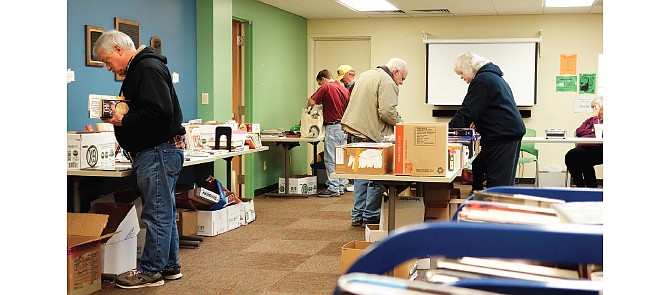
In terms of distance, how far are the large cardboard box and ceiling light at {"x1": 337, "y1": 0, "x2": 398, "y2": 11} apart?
5078 mm

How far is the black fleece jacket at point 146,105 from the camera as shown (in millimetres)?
4570

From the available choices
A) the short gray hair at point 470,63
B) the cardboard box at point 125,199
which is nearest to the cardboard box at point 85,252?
the cardboard box at point 125,199

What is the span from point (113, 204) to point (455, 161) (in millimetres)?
2248

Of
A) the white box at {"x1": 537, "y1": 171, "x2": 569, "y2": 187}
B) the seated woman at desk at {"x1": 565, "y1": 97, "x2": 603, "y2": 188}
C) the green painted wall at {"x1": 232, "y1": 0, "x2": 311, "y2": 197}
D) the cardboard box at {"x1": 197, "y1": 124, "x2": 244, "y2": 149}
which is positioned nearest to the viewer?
the cardboard box at {"x1": 197, "y1": 124, "x2": 244, "y2": 149}

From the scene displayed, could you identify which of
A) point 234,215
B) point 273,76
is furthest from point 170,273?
point 273,76

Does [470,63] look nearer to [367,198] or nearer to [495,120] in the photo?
[495,120]

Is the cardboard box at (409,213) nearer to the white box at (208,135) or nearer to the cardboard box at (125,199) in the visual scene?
the cardboard box at (125,199)

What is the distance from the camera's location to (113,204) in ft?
16.9

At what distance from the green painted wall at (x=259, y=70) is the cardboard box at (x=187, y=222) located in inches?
50.3

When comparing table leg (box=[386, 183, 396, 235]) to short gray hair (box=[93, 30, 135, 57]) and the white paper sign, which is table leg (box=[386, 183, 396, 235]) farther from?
the white paper sign

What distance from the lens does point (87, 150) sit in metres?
4.99

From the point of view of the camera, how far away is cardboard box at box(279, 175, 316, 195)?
953cm

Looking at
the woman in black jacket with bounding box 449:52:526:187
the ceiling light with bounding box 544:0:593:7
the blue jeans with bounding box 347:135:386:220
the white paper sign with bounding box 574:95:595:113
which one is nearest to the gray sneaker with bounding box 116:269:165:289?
the woman in black jacket with bounding box 449:52:526:187
